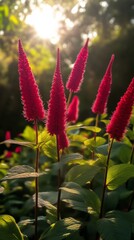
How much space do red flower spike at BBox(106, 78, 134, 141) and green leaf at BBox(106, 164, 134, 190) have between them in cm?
28

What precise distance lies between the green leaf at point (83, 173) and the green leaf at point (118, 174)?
→ 0.37ft

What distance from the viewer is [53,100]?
82.4 inches

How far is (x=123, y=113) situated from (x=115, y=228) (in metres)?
0.68

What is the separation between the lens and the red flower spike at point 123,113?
2.06 m

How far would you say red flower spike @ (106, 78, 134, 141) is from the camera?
2.06 metres

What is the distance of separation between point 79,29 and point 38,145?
3621cm

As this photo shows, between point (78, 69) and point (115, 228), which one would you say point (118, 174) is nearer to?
point (115, 228)

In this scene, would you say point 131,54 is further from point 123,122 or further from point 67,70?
point 123,122

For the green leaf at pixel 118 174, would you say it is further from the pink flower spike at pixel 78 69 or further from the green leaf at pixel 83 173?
the pink flower spike at pixel 78 69

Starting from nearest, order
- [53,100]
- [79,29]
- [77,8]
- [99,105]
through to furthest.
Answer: [53,100], [99,105], [77,8], [79,29]

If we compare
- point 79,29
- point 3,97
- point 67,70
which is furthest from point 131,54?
→ point 79,29

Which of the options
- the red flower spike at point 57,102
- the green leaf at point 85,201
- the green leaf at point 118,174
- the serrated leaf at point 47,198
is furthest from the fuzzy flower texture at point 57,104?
the serrated leaf at point 47,198

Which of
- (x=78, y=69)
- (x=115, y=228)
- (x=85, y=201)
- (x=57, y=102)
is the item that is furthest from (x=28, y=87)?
(x=115, y=228)

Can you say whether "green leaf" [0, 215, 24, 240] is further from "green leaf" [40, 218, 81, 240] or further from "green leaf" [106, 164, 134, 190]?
"green leaf" [106, 164, 134, 190]
